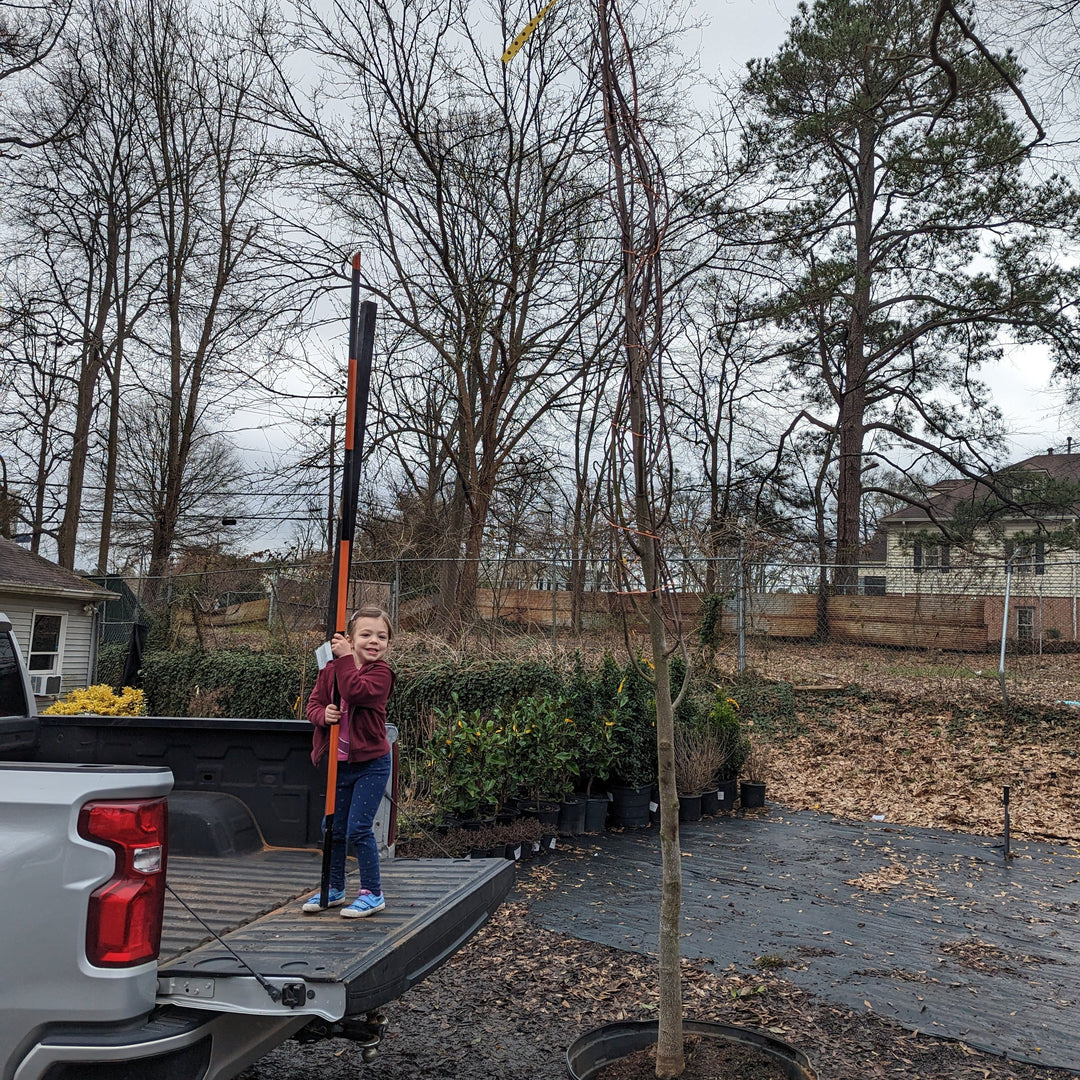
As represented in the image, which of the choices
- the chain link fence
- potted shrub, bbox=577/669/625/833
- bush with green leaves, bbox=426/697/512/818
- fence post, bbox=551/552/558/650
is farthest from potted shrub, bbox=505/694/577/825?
the chain link fence

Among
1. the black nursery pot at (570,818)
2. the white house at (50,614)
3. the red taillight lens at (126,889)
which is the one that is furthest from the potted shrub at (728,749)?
the white house at (50,614)

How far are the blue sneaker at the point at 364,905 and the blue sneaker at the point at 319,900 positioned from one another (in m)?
0.08

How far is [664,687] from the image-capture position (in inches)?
133

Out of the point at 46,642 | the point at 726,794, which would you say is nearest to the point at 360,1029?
the point at 726,794

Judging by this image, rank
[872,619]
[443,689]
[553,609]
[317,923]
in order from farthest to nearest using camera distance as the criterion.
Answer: [872,619], [553,609], [443,689], [317,923]

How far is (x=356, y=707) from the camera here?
3.62m

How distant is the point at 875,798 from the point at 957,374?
525 inches

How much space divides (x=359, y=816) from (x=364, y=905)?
0.37 m

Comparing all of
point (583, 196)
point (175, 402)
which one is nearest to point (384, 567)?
point (583, 196)

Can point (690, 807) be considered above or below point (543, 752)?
below

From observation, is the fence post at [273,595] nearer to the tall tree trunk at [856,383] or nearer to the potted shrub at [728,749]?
the potted shrub at [728,749]

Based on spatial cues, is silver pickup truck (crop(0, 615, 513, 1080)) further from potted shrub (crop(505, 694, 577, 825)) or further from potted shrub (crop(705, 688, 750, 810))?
potted shrub (crop(705, 688, 750, 810))

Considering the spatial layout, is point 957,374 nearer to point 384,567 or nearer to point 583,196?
point 583,196

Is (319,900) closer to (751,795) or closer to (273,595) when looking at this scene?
(751,795)
